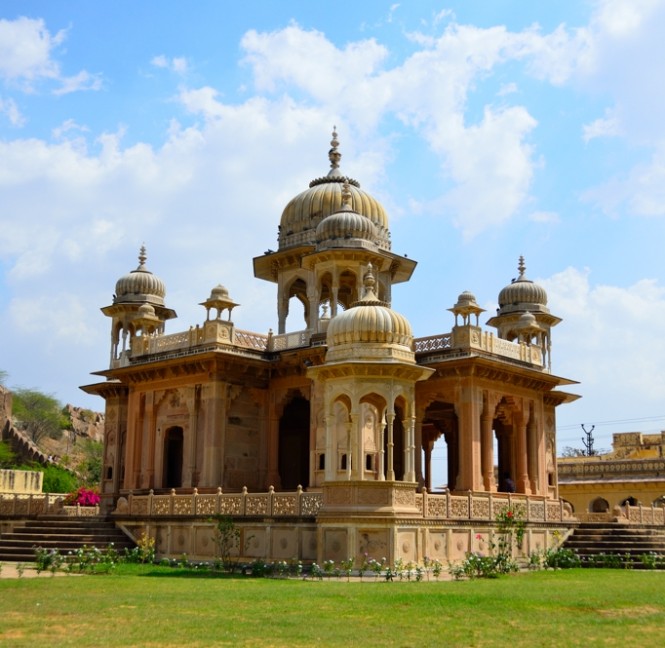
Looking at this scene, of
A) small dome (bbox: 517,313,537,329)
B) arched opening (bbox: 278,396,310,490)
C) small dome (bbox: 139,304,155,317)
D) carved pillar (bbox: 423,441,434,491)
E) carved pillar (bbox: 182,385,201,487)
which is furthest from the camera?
carved pillar (bbox: 423,441,434,491)

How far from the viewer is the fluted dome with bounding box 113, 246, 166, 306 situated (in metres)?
36.8

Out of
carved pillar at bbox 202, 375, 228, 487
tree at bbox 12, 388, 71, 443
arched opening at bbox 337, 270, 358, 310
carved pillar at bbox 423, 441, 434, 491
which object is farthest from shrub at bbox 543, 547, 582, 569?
tree at bbox 12, 388, 71, 443

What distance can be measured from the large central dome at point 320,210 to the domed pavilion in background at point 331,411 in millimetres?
74

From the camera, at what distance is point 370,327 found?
22000mm

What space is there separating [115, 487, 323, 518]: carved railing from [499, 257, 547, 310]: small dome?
47.7 ft

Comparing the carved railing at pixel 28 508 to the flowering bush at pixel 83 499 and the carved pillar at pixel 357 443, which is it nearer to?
the flowering bush at pixel 83 499

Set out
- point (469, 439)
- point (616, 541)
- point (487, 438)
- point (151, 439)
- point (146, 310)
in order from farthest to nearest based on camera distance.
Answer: point (146, 310)
point (151, 439)
point (487, 438)
point (469, 439)
point (616, 541)

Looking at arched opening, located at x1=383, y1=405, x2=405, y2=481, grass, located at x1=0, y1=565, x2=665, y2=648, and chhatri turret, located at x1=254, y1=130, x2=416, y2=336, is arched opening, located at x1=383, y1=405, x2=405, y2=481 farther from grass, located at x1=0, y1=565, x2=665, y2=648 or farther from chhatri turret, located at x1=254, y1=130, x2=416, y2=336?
grass, located at x1=0, y1=565, x2=665, y2=648

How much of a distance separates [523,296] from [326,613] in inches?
956

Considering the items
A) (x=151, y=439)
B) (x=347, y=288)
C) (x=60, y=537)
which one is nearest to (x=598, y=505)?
(x=347, y=288)

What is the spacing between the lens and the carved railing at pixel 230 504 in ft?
75.6

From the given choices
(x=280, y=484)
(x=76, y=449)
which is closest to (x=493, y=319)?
(x=280, y=484)

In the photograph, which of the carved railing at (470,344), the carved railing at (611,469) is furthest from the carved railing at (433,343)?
the carved railing at (611,469)

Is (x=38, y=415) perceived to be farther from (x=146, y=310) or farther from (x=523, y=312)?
(x=523, y=312)
